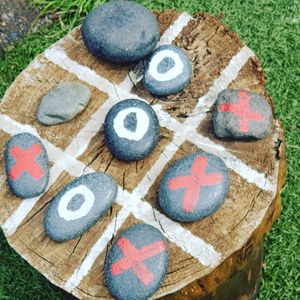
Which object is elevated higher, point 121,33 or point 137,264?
point 121,33

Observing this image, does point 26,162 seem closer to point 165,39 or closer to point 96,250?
point 96,250

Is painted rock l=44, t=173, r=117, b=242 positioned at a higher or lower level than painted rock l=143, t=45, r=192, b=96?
lower

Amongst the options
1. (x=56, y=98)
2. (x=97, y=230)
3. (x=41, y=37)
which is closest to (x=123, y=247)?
(x=97, y=230)

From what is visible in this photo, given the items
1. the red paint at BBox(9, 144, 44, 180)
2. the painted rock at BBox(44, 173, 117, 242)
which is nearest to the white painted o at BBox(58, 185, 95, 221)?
the painted rock at BBox(44, 173, 117, 242)

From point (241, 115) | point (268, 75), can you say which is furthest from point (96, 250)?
point (268, 75)

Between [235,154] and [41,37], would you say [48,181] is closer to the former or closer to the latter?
[235,154]

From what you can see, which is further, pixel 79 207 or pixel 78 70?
pixel 78 70

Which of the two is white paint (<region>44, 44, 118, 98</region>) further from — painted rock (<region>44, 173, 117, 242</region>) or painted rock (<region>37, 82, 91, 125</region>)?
painted rock (<region>44, 173, 117, 242</region>)
